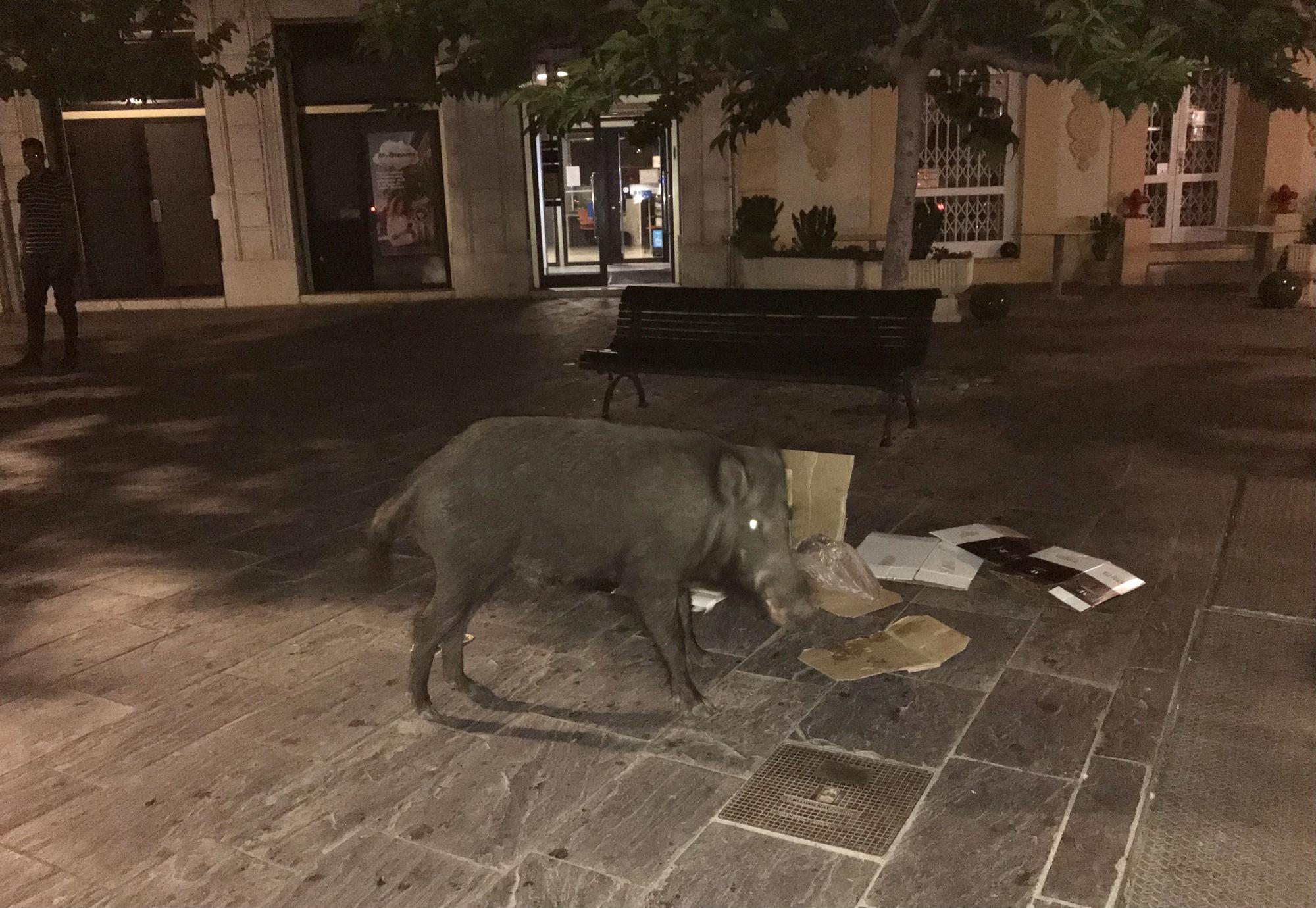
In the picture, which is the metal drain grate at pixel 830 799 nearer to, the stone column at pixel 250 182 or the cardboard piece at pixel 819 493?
the cardboard piece at pixel 819 493

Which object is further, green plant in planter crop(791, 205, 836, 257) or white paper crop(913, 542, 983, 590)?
green plant in planter crop(791, 205, 836, 257)

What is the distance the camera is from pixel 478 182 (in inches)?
696

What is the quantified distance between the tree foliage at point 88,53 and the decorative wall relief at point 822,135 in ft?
27.5

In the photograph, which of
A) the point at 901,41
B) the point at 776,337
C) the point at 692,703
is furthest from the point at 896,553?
the point at 901,41

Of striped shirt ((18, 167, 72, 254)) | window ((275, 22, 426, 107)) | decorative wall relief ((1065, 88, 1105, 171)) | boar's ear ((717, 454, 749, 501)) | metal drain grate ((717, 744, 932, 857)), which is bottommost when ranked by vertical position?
metal drain grate ((717, 744, 932, 857))

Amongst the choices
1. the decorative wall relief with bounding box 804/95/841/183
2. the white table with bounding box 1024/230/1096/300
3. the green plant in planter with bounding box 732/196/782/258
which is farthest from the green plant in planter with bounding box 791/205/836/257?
the white table with bounding box 1024/230/1096/300

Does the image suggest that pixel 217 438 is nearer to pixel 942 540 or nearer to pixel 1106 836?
pixel 942 540

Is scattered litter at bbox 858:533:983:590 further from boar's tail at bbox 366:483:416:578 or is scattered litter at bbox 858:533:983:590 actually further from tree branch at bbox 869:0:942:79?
tree branch at bbox 869:0:942:79

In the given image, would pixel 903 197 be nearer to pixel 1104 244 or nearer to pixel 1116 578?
pixel 1116 578

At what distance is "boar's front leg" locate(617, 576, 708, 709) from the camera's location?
3.76m

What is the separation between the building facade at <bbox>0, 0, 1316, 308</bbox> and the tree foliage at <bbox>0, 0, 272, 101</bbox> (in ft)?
11.1

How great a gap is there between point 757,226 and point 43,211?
8935mm

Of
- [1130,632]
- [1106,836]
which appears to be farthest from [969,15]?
[1106,836]

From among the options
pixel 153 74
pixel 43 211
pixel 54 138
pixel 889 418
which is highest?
pixel 153 74
